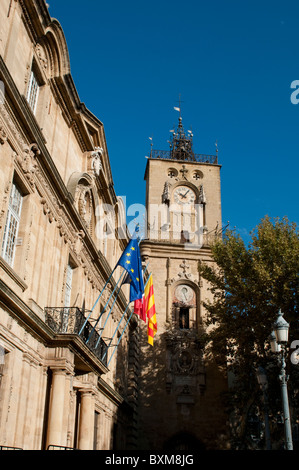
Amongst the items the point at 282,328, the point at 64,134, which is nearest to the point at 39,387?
the point at 282,328

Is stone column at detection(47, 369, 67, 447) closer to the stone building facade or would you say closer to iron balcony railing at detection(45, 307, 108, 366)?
the stone building facade

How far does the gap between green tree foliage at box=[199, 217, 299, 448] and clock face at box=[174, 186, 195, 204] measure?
32.7ft

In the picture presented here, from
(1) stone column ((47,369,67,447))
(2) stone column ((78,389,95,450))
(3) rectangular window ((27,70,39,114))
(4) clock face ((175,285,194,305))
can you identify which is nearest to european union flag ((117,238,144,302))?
(2) stone column ((78,389,95,450))

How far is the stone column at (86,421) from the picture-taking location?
17.6 metres

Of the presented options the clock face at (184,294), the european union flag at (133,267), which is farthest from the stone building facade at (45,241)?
the clock face at (184,294)

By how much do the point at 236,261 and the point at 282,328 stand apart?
14.6 metres

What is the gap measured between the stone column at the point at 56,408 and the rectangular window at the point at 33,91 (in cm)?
835

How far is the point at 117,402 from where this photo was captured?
2583 cm

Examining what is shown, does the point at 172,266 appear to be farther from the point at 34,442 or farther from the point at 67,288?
the point at 34,442

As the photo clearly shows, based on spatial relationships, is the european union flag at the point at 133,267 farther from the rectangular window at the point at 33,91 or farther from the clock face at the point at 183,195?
the clock face at the point at 183,195

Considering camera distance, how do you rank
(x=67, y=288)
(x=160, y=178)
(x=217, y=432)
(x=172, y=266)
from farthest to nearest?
(x=160, y=178), (x=172, y=266), (x=217, y=432), (x=67, y=288)

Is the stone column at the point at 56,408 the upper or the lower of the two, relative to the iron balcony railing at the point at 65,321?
lower

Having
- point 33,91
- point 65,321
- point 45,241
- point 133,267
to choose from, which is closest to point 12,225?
point 45,241

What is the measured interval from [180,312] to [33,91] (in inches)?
821
